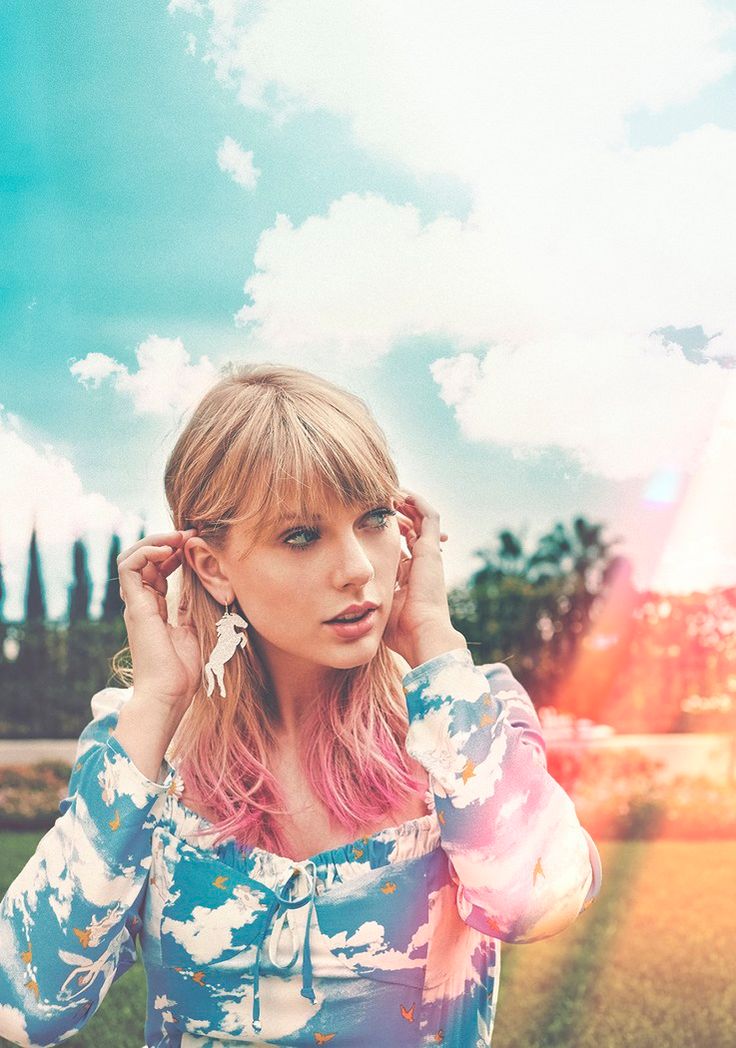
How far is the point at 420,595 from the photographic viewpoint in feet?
5.19

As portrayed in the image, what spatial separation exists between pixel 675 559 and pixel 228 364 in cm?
321

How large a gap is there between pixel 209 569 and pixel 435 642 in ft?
1.34

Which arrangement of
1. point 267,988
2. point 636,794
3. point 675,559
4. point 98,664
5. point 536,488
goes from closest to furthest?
point 267,988
point 536,488
point 675,559
point 636,794
point 98,664

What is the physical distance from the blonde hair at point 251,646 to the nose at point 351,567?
0.24 ft

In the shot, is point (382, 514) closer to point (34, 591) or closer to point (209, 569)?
point (209, 569)

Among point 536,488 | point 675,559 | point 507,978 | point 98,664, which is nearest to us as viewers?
point 536,488

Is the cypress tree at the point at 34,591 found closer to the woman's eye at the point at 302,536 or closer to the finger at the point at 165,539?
the finger at the point at 165,539

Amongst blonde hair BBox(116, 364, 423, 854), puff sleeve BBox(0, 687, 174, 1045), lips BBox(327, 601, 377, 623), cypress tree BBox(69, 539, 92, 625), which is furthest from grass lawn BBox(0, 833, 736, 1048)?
lips BBox(327, 601, 377, 623)

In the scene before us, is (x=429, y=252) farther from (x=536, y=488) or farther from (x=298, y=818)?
(x=298, y=818)

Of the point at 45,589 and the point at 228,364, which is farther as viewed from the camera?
the point at 45,589

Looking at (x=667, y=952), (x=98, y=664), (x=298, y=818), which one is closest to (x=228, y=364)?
(x=298, y=818)

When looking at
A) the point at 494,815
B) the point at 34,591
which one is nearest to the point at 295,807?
the point at 494,815

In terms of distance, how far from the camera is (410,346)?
285 cm

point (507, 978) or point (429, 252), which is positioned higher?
point (429, 252)
